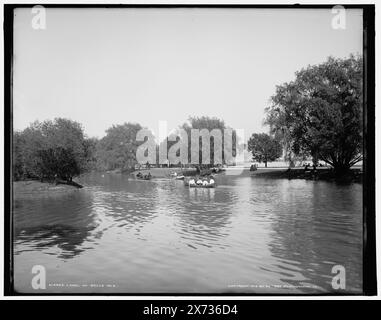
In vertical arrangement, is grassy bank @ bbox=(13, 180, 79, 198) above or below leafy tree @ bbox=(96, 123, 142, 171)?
below

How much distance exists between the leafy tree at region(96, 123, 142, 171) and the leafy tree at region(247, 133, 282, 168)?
6.43 feet

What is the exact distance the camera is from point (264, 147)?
294 inches

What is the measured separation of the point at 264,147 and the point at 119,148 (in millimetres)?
2720

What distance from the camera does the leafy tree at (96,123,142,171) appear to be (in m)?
6.55

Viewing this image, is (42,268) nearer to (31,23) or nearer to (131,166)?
(131,166)

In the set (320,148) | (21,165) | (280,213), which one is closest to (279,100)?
(320,148)

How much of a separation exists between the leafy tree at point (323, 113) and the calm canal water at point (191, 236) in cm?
67

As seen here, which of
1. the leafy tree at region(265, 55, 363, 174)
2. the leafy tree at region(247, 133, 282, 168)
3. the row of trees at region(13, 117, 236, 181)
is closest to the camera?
the row of trees at region(13, 117, 236, 181)

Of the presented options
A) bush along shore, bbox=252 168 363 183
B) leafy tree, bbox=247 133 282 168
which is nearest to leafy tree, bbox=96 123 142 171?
leafy tree, bbox=247 133 282 168

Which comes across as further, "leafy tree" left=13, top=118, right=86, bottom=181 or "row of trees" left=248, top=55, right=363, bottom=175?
"row of trees" left=248, top=55, right=363, bottom=175

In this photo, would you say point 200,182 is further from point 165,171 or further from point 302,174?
point 302,174

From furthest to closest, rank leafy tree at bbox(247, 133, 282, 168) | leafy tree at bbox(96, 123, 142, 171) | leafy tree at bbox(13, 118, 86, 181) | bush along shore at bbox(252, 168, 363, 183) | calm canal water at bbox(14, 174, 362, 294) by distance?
bush along shore at bbox(252, 168, 363, 183), leafy tree at bbox(247, 133, 282, 168), leafy tree at bbox(96, 123, 142, 171), leafy tree at bbox(13, 118, 86, 181), calm canal water at bbox(14, 174, 362, 294)

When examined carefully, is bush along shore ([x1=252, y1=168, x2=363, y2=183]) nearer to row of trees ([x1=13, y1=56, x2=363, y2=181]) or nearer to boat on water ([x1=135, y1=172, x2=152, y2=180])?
row of trees ([x1=13, y1=56, x2=363, y2=181])

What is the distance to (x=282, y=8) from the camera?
17.7ft
